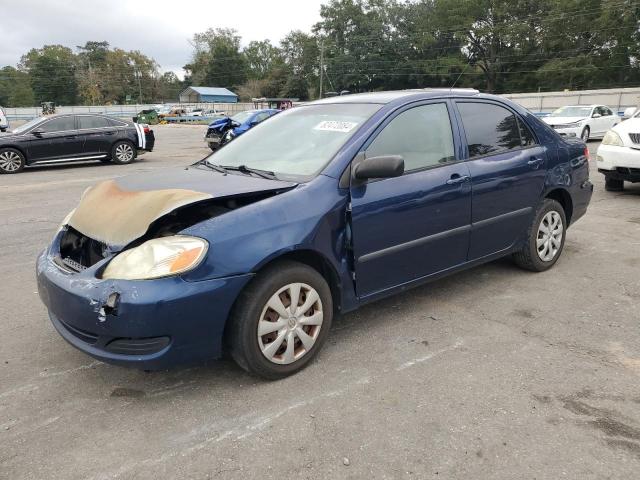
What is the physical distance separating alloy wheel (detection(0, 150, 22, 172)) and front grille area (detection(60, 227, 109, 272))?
11396 millimetres

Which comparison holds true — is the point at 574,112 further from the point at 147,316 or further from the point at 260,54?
the point at 260,54

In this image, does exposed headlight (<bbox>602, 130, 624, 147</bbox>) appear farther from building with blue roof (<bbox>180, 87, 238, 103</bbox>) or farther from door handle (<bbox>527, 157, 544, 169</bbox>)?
building with blue roof (<bbox>180, 87, 238, 103</bbox>)

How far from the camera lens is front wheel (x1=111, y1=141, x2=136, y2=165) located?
14560mm

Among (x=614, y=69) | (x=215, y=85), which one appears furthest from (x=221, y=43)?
(x=614, y=69)

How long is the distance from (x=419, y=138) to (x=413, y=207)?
57cm

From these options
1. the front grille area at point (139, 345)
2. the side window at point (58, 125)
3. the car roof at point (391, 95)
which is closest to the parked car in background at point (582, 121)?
the side window at point (58, 125)

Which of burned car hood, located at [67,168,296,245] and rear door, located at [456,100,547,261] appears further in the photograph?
rear door, located at [456,100,547,261]

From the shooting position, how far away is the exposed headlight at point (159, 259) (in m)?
2.64

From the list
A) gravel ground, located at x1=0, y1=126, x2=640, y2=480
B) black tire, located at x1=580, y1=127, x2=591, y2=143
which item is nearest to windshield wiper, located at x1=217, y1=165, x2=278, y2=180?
gravel ground, located at x1=0, y1=126, x2=640, y2=480

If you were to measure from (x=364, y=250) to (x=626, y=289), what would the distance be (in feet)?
8.73

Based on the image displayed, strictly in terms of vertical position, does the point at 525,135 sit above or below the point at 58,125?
below

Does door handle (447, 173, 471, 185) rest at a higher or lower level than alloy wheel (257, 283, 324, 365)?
higher

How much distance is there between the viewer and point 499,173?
4.20m

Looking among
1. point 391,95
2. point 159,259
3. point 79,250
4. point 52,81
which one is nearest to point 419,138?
point 391,95
